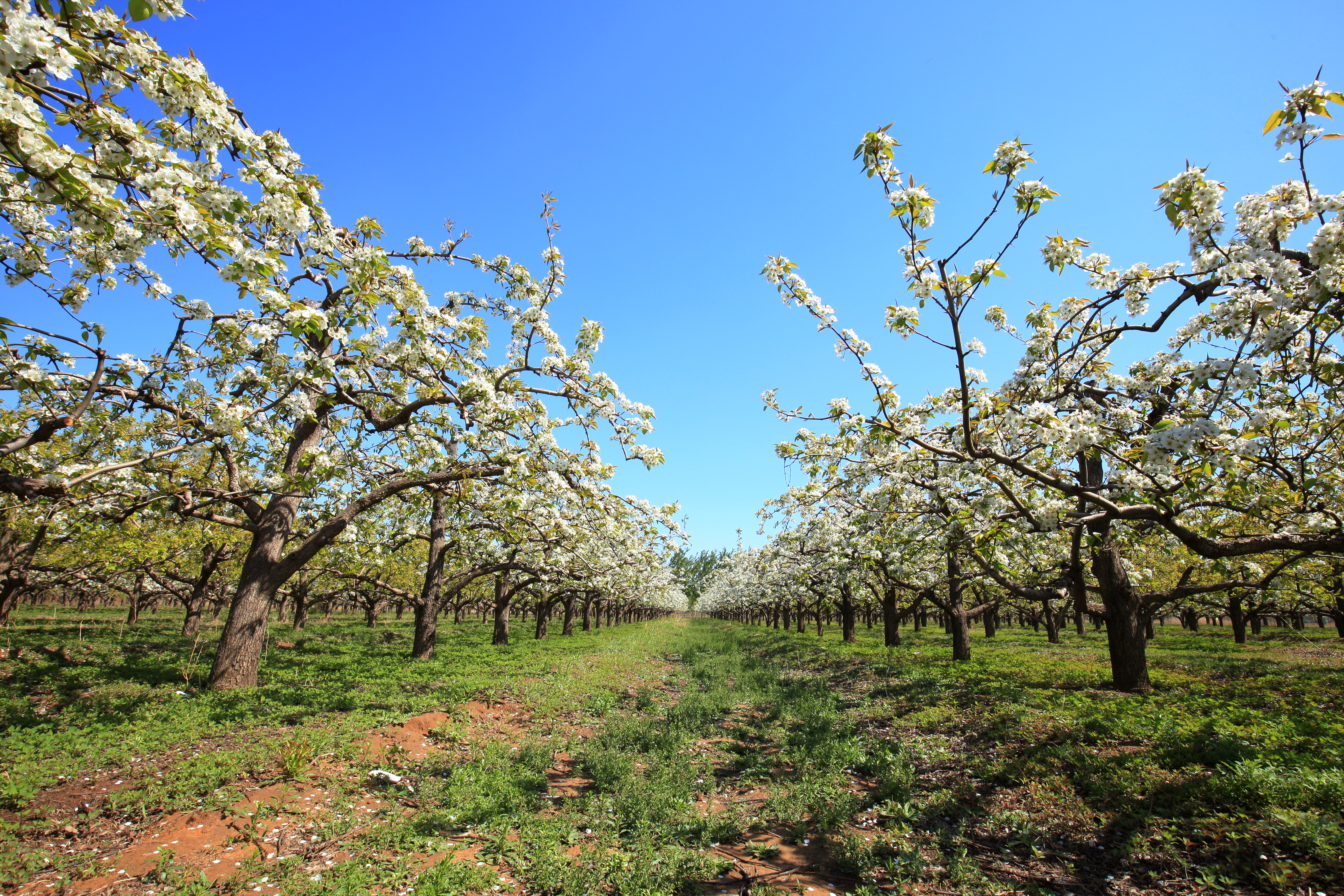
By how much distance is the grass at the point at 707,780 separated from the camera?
5.58 metres

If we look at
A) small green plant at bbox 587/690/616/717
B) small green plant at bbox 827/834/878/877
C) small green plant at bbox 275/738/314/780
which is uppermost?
small green plant at bbox 275/738/314/780

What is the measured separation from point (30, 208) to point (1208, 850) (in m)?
15.4

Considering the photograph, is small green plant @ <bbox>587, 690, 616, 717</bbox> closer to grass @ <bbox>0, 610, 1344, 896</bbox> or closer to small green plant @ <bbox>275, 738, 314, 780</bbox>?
grass @ <bbox>0, 610, 1344, 896</bbox>

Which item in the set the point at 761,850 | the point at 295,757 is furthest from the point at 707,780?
the point at 295,757

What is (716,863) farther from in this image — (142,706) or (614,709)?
(142,706)

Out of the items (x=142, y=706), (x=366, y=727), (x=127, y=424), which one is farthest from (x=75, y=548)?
(x=366, y=727)

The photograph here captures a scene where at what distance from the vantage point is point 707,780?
8.66 m

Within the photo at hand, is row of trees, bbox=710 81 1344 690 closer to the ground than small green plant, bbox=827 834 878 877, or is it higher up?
higher up

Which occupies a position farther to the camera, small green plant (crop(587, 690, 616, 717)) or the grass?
small green plant (crop(587, 690, 616, 717))

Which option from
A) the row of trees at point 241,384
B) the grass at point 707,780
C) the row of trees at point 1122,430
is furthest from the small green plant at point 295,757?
the row of trees at point 1122,430

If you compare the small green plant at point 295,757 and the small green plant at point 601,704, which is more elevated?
the small green plant at point 295,757

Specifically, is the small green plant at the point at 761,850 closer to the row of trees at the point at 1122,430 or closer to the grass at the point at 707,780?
the grass at the point at 707,780

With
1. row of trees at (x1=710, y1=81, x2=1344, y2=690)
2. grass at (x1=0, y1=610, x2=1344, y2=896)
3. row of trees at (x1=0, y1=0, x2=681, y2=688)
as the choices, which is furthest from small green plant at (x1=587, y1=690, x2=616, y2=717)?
row of trees at (x1=710, y1=81, x2=1344, y2=690)

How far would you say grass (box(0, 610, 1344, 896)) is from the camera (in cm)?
558
